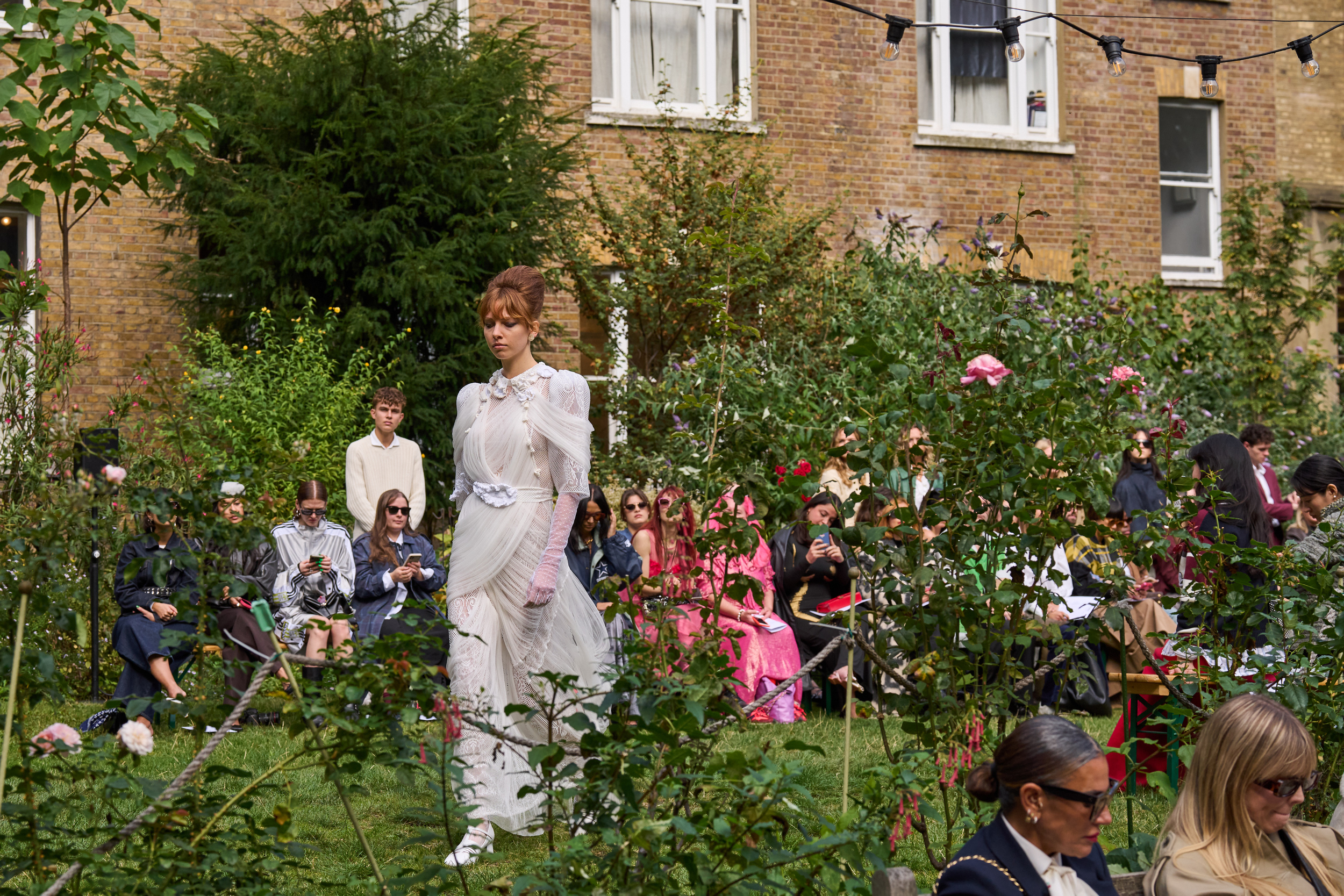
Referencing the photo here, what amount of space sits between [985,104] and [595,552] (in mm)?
9592

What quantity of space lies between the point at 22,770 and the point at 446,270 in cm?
883

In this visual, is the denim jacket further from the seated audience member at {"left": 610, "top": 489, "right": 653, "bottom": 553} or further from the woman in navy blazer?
the woman in navy blazer

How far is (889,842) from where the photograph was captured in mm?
3391

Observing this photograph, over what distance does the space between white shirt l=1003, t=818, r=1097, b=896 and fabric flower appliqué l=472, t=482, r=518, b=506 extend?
106 inches

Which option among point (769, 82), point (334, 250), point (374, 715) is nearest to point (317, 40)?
point (334, 250)

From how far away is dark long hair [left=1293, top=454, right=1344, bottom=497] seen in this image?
8336 mm

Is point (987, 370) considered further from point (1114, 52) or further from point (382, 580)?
point (1114, 52)

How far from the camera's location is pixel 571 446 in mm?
5312

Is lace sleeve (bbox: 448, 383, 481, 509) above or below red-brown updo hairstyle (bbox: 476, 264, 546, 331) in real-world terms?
below

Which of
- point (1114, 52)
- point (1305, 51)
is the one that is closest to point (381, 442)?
point (1114, 52)

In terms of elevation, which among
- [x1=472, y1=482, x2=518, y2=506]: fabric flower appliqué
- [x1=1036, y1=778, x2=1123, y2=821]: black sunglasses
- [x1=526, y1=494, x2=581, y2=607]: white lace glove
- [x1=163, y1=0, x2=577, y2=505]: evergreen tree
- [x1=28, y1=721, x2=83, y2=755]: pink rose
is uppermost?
[x1=163, y1=0, x2=577, y2=505]: evergreen tree

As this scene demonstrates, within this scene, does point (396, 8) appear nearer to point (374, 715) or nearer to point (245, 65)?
point (245, 65)

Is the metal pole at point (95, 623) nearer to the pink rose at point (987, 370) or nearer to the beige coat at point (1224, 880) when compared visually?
the pink rose at point (987, 370)

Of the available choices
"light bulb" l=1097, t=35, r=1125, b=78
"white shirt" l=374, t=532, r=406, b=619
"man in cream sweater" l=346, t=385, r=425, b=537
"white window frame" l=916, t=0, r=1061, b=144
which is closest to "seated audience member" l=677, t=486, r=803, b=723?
"white shirt" l=374, t=532, r=406, b=619
